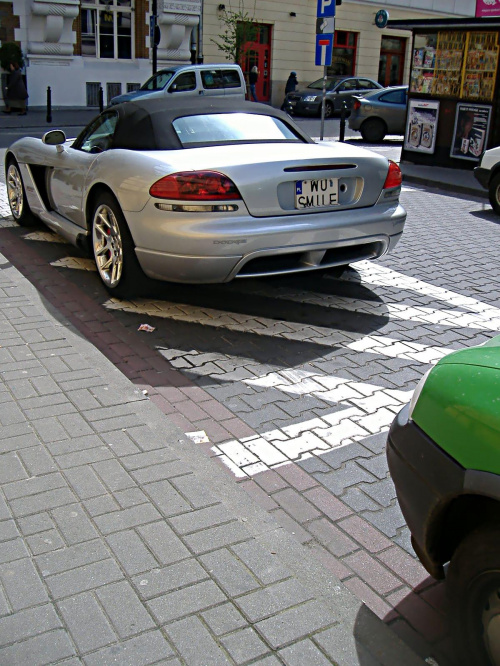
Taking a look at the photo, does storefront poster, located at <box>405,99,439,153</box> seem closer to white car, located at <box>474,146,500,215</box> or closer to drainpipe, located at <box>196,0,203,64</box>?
white car, located at <box>474,146,500,215</box>

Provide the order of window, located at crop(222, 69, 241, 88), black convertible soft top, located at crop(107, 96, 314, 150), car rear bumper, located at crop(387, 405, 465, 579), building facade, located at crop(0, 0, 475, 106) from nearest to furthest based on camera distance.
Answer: car rear bumper, located at crop(387, 405, 465, 579), black convertible soft top, located at crop(107, 96, 314, 150), window, located at crop(222, 69, 241, 88), building facade, located at crop(0, 0, 475, 106)

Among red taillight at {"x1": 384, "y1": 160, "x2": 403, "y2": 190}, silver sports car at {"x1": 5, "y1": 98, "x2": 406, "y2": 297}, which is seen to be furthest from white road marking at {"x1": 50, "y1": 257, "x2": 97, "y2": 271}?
red taillight at {"x1": 384, "y1": 160, "x2": 403, "y2": 190}

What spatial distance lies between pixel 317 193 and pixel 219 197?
775 mm

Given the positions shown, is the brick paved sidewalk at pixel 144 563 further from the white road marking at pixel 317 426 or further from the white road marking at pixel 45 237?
the white road marking at pixel 45 237

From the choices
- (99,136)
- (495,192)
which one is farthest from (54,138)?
(495,192)

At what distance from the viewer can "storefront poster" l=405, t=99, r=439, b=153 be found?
49.9 feet

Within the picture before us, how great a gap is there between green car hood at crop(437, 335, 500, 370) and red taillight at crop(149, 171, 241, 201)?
9.52 feet

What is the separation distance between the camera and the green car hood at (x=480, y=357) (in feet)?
7.95

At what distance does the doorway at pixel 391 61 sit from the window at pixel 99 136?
34584 millimetres

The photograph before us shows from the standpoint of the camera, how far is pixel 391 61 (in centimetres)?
3906

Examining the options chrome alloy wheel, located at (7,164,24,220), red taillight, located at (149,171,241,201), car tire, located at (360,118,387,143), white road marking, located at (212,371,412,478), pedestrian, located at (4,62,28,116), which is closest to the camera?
white road marking, located at (212,371,412,478)

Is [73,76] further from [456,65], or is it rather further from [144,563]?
[144,563]

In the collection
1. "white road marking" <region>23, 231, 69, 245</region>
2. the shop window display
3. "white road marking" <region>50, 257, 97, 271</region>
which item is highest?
the shop window display

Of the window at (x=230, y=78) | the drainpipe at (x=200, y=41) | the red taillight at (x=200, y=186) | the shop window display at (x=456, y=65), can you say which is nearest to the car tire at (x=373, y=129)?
the shop window display at (x=456, y=65)
